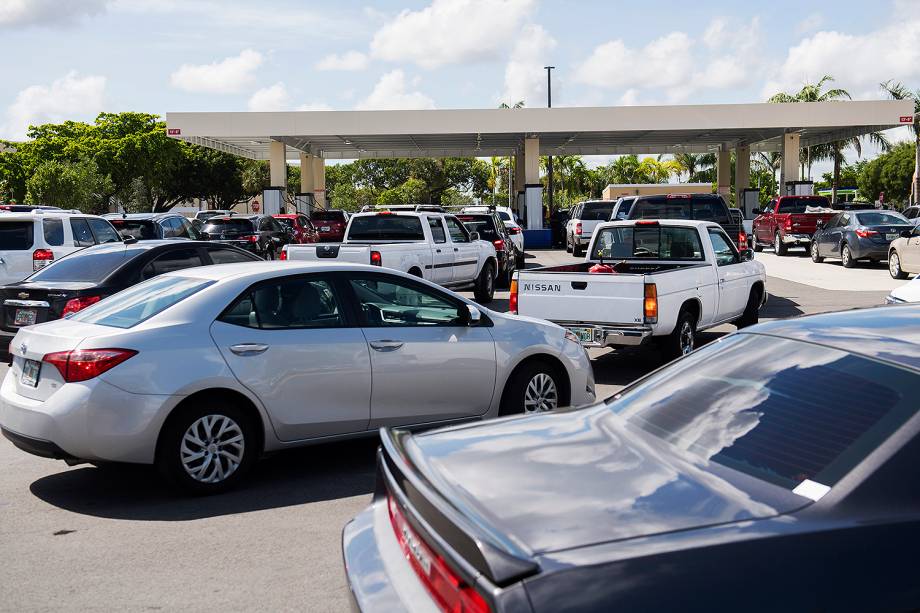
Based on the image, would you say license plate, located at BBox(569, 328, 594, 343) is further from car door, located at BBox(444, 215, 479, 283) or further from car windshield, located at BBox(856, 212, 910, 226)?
car windshield, located at BBox(856, 212, 910, 226)

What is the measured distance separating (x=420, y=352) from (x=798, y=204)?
29.5 m

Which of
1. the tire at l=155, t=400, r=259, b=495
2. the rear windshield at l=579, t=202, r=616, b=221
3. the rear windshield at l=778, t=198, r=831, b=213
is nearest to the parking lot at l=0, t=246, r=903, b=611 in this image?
the tire at l=155, t=400, r=259, b=495

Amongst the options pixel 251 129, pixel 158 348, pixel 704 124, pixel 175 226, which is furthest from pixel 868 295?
pixel 251 129

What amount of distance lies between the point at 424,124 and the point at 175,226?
20165mm

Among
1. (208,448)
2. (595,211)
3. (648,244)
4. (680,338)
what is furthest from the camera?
(595,211)

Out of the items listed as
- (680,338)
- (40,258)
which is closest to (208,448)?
(680,338)

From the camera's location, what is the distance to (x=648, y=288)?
10.0 metres

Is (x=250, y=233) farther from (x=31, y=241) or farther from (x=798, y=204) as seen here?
(x=798, y=204)

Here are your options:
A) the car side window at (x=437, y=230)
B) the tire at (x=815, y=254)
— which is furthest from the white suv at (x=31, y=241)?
the tire at (x=815, y=254)

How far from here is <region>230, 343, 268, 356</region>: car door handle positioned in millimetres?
6230

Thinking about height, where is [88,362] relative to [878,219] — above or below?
below

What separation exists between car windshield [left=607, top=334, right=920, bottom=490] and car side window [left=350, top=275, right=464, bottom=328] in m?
3.12

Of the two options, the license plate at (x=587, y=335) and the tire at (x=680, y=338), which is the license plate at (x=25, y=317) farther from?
the tire at (x=680, y=338)

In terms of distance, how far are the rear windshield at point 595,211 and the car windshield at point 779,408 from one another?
29855mm
